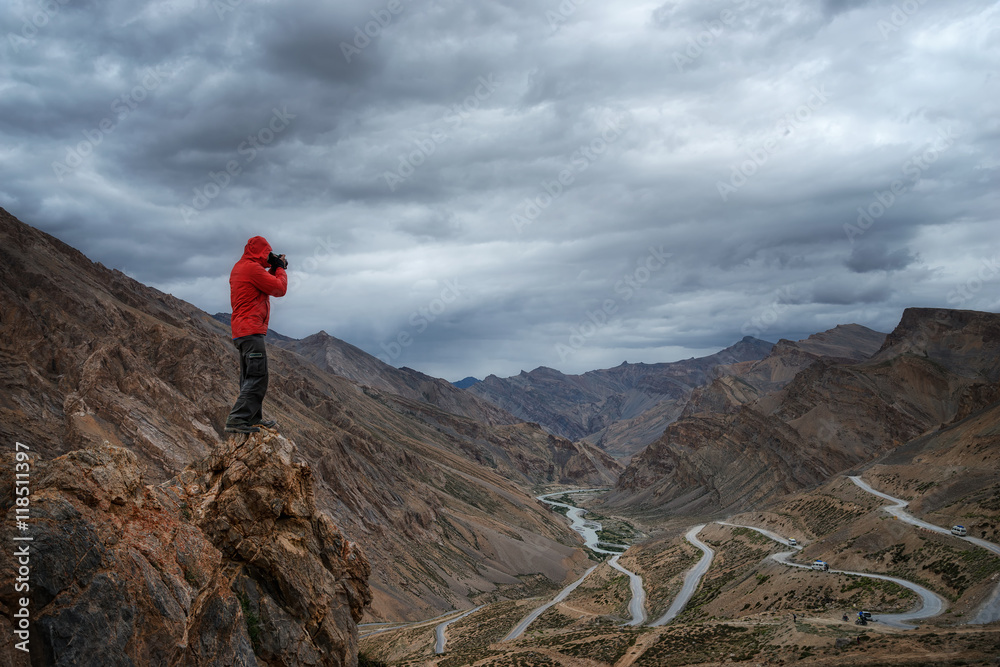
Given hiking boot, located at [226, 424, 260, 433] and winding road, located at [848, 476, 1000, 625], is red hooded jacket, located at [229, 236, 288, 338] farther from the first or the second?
winding road, located at [848, 476, 1000, 625]

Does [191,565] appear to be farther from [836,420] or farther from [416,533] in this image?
[836,420]

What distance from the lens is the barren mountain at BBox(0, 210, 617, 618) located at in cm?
6369

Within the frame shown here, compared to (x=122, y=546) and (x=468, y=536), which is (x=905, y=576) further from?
(x=468, y=536)

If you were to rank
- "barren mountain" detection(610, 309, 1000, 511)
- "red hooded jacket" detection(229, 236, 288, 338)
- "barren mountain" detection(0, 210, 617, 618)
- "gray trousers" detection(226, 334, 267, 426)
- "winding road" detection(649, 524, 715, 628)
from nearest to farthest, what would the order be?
"red hooded jacket" detection(229, 236, 288, 338), "gray trousers" detection(226, 334, 267, 426), "winding road" detection(649, 524, 715, 628), "barren mountain" detection(0, 210, 617, 618), "barren mountain" detection(610, 309, 1000, 511)

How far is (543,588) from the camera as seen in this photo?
107 m

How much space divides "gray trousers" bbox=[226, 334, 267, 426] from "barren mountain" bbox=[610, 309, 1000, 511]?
15219 cm

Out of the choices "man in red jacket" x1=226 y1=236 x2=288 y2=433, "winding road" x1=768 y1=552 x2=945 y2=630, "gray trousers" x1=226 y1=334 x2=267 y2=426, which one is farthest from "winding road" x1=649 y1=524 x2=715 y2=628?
"man in red jacket" x1=226 y1=236 x2=288 y2=433

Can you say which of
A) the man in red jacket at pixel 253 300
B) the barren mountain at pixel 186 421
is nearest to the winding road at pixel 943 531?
the man in red jacket at pixel 253 300

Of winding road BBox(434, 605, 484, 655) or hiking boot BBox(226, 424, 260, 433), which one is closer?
hiking boot BBox(226, 424, 260, 433)

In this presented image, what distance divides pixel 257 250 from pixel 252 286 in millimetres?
854

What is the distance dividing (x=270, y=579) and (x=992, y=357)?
225 metres

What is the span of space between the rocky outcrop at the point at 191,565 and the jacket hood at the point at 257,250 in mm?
4665

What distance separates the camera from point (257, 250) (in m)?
14.3

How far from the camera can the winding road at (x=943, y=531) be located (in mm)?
35809
